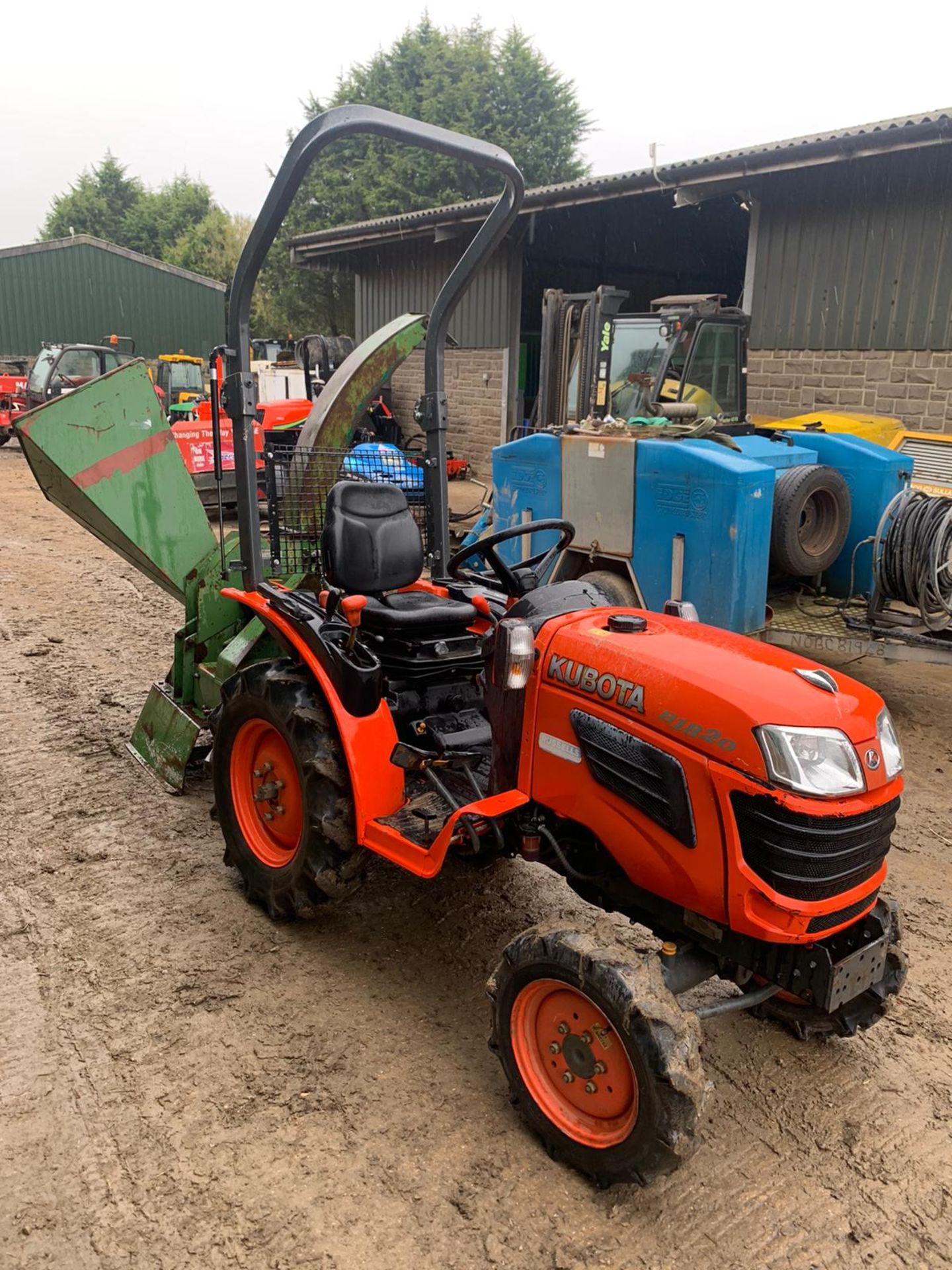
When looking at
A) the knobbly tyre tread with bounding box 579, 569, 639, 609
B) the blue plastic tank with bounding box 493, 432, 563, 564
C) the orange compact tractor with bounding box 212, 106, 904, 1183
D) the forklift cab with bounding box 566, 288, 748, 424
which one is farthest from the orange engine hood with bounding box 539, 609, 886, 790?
the forklift cab with bounding box 566, 288, 748, 424

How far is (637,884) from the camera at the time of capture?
2.27 meters

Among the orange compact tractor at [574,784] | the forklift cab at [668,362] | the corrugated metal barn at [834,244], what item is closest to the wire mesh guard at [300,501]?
the orange compact tractor at [574,784]

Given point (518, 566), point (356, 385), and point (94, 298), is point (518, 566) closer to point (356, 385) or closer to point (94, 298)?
point (356, 385)

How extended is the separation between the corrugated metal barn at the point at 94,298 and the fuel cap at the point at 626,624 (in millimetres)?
23679

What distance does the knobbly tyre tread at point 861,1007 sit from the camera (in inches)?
92.8

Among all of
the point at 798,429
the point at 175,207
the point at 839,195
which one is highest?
the point at 175,207

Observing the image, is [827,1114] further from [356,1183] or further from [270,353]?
[270,353]

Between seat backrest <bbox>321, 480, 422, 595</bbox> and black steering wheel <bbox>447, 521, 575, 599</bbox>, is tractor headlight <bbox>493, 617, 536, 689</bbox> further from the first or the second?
seat backrest <bbox>321, 480, 422, 595</bbox>

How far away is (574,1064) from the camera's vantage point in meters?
2.16

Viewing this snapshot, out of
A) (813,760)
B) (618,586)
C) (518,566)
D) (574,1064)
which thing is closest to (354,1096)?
(574,1064)

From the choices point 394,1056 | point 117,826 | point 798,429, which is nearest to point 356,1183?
point 394,1056

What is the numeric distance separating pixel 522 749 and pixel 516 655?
277 mm

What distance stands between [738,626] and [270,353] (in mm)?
18337

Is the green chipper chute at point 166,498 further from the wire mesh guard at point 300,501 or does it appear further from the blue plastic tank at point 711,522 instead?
the blue plastic tank at point 711,522
